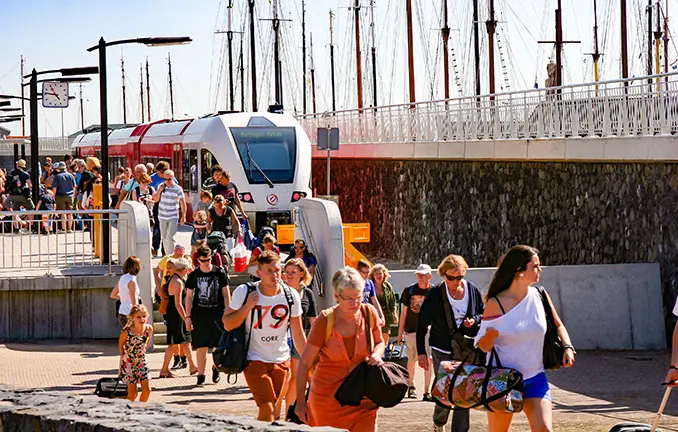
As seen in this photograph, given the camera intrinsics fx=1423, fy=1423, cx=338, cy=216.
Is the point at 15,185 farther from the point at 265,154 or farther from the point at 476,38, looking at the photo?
the point at 476,38

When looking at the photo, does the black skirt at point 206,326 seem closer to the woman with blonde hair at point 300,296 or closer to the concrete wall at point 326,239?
the woman with blonde hair at point 300,296

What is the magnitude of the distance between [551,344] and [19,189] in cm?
2800

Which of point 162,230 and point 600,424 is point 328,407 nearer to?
point 600,424

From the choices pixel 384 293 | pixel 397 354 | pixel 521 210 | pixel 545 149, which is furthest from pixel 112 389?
pixel 521 210

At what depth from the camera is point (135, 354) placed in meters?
13.0

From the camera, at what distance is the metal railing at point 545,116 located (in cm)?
2359

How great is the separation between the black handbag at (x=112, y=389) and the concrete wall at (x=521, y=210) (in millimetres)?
11575

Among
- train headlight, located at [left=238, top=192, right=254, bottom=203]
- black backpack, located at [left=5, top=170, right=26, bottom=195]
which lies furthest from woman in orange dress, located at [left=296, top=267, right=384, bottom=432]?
black backpack, located at [left=5, top=170, right=26, bottom=195]

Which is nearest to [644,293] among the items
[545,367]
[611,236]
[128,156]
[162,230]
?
[611,236]

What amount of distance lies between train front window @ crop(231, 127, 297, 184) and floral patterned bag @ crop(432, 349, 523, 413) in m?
22.5

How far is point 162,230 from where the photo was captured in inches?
866

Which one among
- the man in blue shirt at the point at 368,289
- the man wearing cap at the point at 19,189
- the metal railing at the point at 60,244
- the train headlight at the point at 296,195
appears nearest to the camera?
the man in blue shirt at the point at 368,289

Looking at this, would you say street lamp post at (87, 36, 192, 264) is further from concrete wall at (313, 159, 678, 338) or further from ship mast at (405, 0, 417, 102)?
ship mast at (405, 0, 417, 102)

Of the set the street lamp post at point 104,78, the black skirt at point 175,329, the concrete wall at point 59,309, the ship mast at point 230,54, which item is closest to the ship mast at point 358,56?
the ship mast at point 230,54
